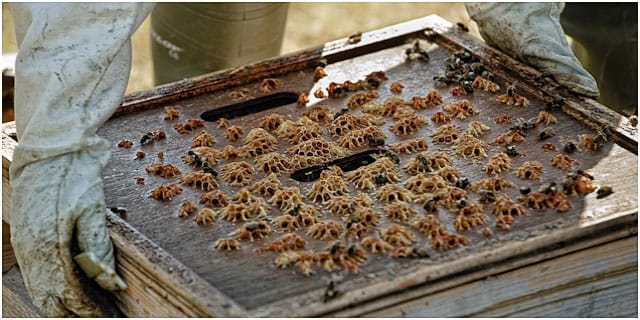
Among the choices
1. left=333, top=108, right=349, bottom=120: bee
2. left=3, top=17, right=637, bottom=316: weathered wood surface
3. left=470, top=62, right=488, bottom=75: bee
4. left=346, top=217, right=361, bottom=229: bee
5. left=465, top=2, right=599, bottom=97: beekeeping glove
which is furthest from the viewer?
left=470, top=62, right=488, bottom=75: bee

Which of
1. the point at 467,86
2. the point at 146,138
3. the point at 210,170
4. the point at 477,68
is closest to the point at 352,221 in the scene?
the point at 210,170

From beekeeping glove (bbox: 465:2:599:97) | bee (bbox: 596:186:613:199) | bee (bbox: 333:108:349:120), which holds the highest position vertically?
beekeeping glove (bbox: 465:2:599:97)

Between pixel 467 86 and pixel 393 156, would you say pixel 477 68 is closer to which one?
pixel 467 86

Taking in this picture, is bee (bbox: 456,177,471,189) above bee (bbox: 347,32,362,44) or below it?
below

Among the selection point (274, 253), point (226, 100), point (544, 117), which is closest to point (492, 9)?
point (544, 117)

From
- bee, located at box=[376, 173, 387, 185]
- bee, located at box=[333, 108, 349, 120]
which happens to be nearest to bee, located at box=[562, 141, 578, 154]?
bee, located at box=[376, 173, 387, 185]

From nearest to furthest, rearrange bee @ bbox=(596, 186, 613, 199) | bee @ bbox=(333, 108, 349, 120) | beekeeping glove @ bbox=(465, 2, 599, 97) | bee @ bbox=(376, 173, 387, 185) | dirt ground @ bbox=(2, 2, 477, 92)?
bee @ bbox=(596, 186, 613, 199) → bee @ bbox=(376, 173, 387, 185) → bee @ bbox=(333, 108, 349, 120) → beekeeping glove @ bbox=(465, 2, 599, 97) → dirt ground @ bbox=(2, 2, 477, 92)

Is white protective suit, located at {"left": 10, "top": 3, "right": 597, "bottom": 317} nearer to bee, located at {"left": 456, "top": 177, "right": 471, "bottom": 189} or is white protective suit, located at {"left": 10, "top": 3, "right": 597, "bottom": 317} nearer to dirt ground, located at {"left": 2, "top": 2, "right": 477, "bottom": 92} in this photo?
bee, located at {"left": 456, "top": 177, "right": 471, "bottom": 189}

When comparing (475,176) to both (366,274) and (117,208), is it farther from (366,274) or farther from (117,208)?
(117,208)

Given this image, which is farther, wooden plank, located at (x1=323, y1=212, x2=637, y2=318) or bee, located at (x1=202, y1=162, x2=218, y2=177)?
bee, located at (x1=202, y1=162, x2=218, y2=177)
